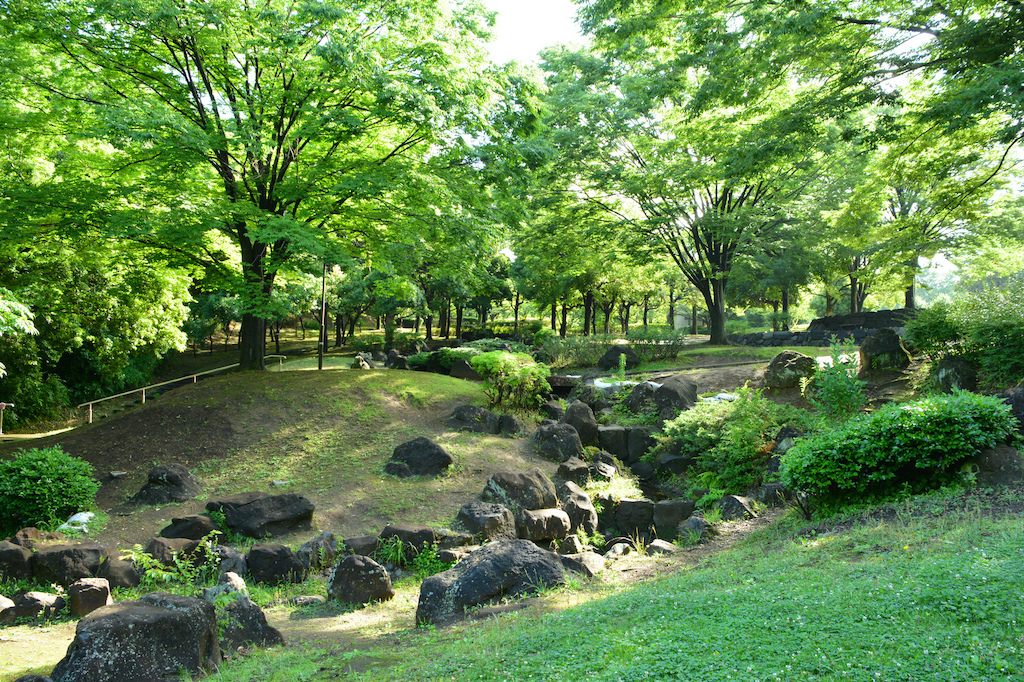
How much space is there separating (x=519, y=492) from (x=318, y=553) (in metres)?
3.34

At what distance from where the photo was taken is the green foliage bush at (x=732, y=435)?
32.9ft

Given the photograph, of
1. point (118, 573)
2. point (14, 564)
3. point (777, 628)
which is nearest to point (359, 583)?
point (118, 573)

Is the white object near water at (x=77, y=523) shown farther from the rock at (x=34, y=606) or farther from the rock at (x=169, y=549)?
the rock at (x=34, y=606)

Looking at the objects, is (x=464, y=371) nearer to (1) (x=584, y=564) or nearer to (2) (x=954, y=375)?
(1) (x=584, y=564)

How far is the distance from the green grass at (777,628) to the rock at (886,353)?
7.52m

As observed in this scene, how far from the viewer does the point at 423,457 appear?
36.6 ft

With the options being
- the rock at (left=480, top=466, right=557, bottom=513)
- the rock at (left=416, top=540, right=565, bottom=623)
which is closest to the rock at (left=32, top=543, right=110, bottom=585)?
the rock at (left=416, top=540, right=565, bottom=623)

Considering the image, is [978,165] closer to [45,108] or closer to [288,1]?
[288,1]

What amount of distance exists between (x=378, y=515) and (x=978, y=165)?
59.6ft

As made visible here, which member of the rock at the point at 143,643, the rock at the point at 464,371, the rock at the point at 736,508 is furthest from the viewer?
the rock at the point at 464,371

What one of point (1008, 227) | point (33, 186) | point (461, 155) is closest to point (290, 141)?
point (461, 155)

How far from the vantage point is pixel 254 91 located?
12719mm

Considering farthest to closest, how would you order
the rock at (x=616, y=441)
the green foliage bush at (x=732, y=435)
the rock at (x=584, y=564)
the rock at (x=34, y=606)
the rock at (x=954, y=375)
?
the rock at (x=616, y=441)
the green foliage bush at (x=732, y=435)
the rock at (x=954, y=375)
the rock at (x=584, y=564)
the rock at (x=34, y=606)

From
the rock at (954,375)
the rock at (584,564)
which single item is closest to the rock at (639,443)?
the rock at (954,375)
